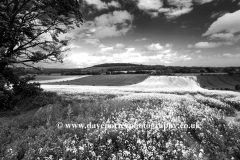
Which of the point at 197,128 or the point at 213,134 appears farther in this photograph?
the point at 197,128

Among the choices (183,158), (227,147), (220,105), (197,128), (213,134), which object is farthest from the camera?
(220,105)

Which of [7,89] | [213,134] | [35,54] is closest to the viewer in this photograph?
[213,134]

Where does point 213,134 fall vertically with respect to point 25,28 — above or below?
below

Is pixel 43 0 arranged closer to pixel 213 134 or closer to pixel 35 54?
pixel 35 54

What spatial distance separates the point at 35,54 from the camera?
11773 mm

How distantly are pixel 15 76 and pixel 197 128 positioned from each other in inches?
557

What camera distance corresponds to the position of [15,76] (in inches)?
428

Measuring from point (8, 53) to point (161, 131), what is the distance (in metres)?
13.0

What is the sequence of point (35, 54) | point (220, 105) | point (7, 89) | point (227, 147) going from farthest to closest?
point (35, 54), point (220, 105), point (7, 89), point (227, 147)

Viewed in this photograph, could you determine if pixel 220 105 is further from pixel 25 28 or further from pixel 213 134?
pixel 25 28

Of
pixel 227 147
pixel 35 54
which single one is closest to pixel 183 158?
pixel 227 147

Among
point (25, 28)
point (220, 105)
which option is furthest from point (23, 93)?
point (220, 105)

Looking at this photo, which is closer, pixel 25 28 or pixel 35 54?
pixel 25 28

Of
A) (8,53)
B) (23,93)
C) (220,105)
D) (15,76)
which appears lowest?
(220,105)
